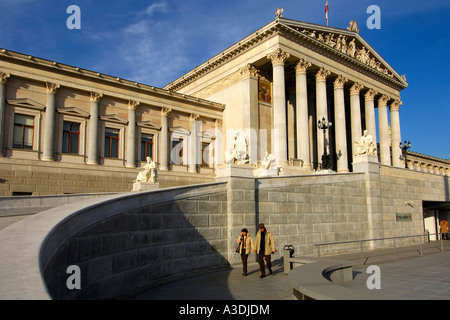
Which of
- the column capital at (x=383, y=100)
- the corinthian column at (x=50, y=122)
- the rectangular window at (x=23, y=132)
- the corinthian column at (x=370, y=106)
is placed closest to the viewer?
the rectangular window at (x=23, y=132)

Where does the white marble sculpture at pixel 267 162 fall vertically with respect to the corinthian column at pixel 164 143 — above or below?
below

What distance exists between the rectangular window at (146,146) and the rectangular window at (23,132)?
913 cm

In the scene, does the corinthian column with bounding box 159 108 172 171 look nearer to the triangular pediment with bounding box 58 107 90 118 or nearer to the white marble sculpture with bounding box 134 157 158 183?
the triangular pediment with bounding box 58 107 90 118

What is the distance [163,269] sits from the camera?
11.1m

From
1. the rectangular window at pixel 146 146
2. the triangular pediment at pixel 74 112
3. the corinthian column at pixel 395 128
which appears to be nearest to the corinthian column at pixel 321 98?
the corinthian column at pixel 395 128

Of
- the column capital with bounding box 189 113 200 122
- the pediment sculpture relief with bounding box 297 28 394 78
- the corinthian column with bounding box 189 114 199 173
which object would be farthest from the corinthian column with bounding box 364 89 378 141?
the corinthian column with bounding box 189 114 199 173

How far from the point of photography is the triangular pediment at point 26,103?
26188 mm

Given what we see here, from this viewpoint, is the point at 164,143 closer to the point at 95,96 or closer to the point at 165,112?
the point at 165,112

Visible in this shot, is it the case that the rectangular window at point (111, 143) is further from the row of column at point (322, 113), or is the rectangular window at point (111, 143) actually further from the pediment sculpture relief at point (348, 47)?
the pediment sculpture relief at point (348, 47)

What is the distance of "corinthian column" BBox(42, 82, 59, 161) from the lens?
27188mm

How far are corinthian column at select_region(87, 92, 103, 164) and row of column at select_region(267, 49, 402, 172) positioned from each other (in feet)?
48.7

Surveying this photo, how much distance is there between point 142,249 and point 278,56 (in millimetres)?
26140

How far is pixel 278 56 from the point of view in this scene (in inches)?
1289
